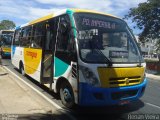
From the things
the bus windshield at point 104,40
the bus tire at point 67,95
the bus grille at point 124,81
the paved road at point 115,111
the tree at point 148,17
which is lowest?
the paved road at point 115,111

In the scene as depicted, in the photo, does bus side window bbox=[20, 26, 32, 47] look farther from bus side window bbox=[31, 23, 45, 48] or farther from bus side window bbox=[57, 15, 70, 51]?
bus side window bbox=[57, 15, 70, 51]

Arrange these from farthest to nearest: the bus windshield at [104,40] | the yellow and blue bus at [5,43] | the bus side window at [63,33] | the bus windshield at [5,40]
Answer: the bus windshield at [5,40], the yellow and blue bus at [5,43], the bus side window at [63,33], the bus windshield at [104,40]

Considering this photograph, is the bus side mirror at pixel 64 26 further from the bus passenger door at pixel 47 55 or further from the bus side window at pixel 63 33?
the bus passenger door at pixel 47 55

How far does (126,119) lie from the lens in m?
7.50

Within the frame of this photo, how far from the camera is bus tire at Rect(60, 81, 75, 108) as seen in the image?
26.5ft

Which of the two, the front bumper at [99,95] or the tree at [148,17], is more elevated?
the tree at [148,17]

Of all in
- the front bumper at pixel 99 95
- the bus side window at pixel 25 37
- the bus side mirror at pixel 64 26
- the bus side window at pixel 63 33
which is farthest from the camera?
the bus side window at pixel 25 37

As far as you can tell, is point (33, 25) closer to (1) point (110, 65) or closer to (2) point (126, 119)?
(1) point (110, 65)

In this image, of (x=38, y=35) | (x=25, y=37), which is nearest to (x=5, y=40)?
(x=25, y=37)

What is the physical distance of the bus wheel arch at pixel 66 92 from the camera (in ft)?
26.5

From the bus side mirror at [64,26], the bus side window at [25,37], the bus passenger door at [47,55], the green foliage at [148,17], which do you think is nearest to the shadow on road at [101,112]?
the bus passenger door at [47,55]

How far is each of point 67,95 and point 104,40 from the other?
75.9 inches

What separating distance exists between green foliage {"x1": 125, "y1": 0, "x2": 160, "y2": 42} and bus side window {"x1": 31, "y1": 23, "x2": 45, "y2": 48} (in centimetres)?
2756

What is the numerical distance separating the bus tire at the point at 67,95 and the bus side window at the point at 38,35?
278cm
